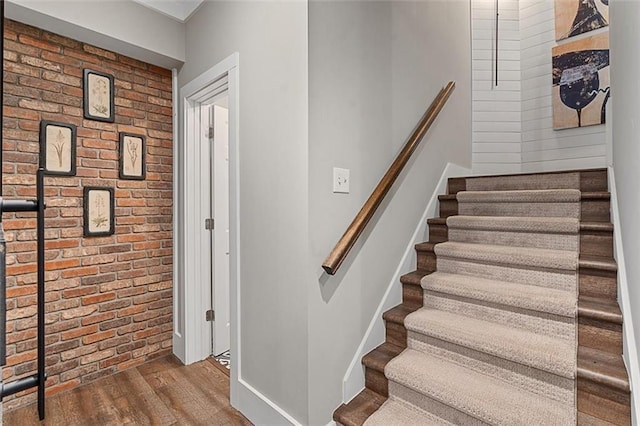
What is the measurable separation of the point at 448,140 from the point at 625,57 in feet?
5.24

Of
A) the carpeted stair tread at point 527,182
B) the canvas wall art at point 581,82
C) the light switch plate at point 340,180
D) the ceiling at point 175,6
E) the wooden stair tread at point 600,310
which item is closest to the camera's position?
the wooden stair tread at point 600,310

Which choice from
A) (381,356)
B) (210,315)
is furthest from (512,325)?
(210,315)

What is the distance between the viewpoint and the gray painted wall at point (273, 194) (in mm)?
1678

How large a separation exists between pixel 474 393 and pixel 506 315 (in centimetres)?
47

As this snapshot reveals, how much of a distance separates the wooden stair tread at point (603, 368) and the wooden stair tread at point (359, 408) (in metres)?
0.89

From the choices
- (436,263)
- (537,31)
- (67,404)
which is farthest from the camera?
(537,31)

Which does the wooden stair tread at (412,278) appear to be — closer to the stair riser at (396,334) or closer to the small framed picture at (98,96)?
the stair riser at (396,334)

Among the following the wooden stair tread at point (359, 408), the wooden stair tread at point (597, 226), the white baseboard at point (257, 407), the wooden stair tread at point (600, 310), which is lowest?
the white baseboard at point (257, 407)

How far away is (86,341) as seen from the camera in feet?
7.82

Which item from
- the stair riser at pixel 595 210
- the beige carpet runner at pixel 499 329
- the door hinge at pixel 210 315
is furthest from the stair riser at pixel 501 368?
the door hinge at pixel 210 315

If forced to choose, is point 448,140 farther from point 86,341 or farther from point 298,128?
point 86,341

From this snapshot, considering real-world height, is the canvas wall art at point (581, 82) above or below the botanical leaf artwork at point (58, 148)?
above

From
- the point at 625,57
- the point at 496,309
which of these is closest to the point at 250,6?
the point at 625,57

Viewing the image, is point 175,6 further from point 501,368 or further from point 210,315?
point 501,368
